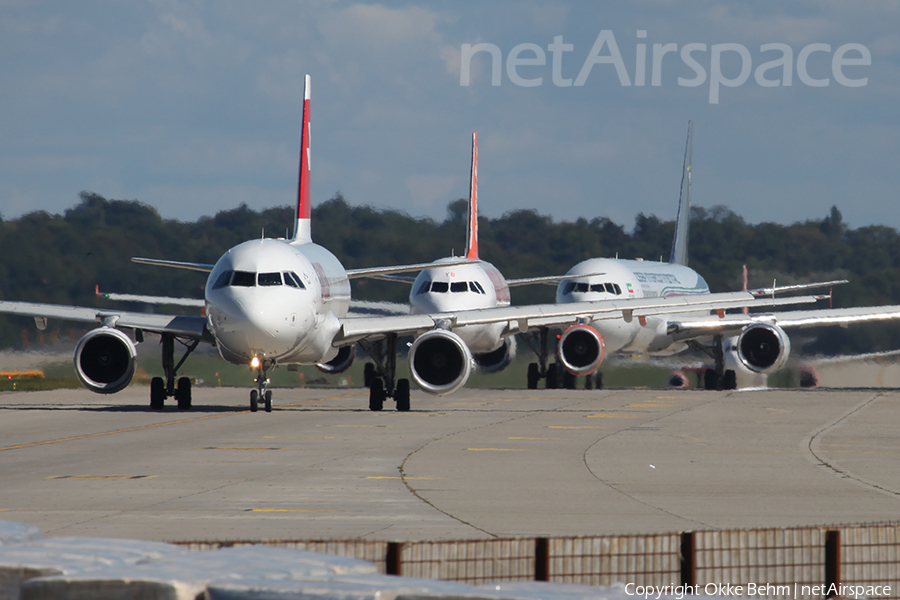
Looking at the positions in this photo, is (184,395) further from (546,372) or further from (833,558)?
(833,558)

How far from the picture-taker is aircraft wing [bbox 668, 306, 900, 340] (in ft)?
120

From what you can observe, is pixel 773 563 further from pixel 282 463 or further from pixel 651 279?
pixel 651 279

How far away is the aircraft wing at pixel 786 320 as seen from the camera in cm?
3669

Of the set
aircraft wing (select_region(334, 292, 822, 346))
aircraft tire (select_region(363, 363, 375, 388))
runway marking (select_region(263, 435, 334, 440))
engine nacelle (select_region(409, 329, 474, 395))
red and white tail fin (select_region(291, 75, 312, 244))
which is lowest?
runway marking (select_region(263, 435, 334, 440))

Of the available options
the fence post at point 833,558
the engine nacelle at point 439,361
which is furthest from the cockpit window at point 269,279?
the fence post at point 833,558

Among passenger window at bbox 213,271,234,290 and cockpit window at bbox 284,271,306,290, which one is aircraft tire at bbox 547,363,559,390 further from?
passenger window at bbox 213,271,234,290

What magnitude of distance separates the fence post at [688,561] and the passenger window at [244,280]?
18616 mm

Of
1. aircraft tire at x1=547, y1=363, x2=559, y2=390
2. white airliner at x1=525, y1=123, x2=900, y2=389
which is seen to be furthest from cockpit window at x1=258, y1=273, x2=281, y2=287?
aircraft tire at x1=547, y1=363, x2=559, y2=390

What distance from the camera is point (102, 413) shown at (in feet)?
86.1

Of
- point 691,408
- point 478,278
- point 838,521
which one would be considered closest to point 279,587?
point 838,521

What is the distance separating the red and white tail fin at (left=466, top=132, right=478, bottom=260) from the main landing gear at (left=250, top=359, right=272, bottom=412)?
1896cm

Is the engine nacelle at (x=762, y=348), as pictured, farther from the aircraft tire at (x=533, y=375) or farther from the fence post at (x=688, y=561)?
the fence post at (x=688, y=561)

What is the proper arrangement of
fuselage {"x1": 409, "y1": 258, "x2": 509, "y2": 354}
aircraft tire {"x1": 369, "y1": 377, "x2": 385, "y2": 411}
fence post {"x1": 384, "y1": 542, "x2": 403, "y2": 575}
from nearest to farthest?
fence post {"x1": 384, "y1": 542, "x2": 403, "y2": 575}
aircraft tire {"x1": 369, "y1": 377, "x2": 385, "y2": 411}
fuselage {"x1": 409, "y1": 258, "x2": 509, "y2": 354}

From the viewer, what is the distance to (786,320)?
38.3m
